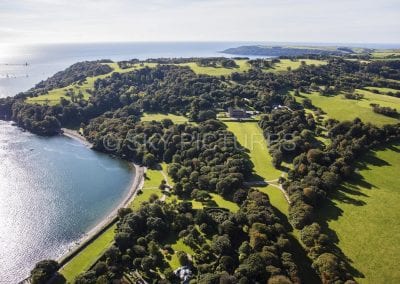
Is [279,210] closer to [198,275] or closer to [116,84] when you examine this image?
[198,275]

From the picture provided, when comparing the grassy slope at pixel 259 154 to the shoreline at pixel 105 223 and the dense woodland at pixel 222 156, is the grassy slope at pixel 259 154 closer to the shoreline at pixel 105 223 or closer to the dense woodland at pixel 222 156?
the dense woodland at pixel 222 156

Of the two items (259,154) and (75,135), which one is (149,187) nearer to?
(259,154)

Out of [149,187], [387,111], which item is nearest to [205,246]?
[149,187]

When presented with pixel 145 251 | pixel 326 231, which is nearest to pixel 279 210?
pixel 326 231

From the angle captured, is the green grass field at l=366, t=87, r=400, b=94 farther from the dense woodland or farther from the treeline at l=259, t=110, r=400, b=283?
the treeline at l=259, t=110, r=400, b=283

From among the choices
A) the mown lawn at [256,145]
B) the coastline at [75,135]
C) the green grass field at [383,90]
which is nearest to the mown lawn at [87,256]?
the mown lawn at [256,145]

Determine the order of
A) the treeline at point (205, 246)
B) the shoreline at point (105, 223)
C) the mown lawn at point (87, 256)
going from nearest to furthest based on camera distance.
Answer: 1. the treeline at point (205, 246)
2. the mown lawn at point (87, 256)
3. the shoreline at point (105, 223)
